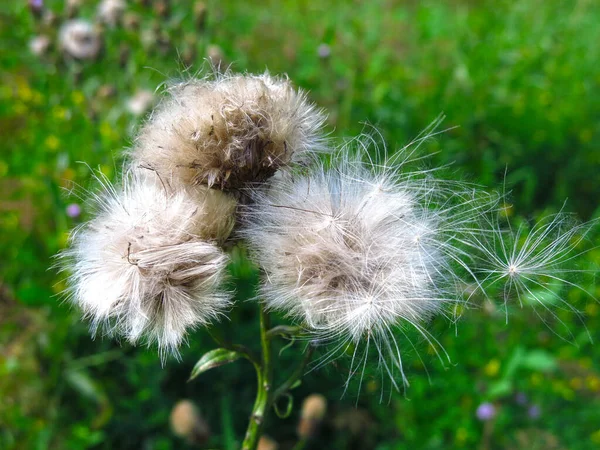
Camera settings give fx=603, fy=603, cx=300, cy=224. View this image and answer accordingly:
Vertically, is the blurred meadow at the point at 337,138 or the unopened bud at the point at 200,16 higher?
the unopened bud at the point at 200,16

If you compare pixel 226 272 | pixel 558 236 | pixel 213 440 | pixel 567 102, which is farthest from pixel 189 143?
pixel 567 102

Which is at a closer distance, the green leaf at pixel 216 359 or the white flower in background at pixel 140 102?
the green leaf at pixel 216 359

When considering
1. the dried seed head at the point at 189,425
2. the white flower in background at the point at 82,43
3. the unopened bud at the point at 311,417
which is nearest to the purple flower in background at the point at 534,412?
the unopened bud at the point at 311,417

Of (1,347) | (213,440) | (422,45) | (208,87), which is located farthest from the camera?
(422,45)

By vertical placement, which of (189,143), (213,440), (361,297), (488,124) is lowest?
(213,440)

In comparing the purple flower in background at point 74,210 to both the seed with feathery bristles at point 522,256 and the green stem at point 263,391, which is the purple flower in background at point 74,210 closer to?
the green stem at point 263,391

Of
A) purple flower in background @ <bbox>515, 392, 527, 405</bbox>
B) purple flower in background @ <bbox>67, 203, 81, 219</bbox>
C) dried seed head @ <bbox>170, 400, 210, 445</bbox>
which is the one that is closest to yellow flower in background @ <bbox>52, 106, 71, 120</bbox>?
purple flower in background @ <bbox>67, 203, 81, 219</bbox>

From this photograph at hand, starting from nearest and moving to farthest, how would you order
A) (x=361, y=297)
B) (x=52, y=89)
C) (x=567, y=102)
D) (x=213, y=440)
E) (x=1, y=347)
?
(x=361, y=297)
(x=213, y=440)
(x=1, y=347)
(x=52, y=89)
(x=567, y=102)

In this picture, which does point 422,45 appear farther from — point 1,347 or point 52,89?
point 1,347
